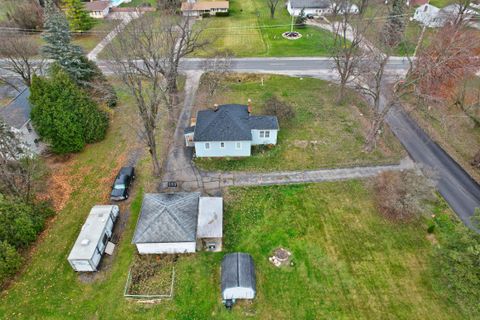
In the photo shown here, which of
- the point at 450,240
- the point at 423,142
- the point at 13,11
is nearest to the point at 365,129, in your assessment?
the point at 423,142

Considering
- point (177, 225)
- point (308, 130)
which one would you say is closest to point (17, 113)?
point (177, 225)

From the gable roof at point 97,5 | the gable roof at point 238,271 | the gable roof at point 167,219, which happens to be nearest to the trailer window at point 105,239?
the gable roof at point 167,219

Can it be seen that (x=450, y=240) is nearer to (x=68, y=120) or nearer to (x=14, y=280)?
(x=14, y=280)

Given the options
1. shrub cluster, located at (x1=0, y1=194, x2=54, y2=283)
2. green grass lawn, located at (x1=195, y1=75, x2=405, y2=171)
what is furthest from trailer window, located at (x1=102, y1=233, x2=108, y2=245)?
green grass lawn, located at (x1=195, y1=75, x2=405, y2=171)

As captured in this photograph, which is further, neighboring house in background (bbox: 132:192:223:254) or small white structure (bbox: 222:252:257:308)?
neighboring house in background (bbox: 132:192:223:254)

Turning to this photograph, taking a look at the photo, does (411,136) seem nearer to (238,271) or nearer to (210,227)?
(210,227)

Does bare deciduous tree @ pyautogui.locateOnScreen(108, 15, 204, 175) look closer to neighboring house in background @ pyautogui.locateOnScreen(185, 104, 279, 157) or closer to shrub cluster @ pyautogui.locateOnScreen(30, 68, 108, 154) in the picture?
neighboring house in background @ pyautogui.locateOnScreen(185, 104, 279, 157)

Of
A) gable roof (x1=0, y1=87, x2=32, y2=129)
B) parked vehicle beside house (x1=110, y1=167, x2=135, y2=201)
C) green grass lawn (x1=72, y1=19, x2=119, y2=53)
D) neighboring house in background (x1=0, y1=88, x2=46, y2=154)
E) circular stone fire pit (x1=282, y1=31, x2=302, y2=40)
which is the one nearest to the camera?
parked vehicle beside house (x1=110, y1=167, x2=135, y2=201)
